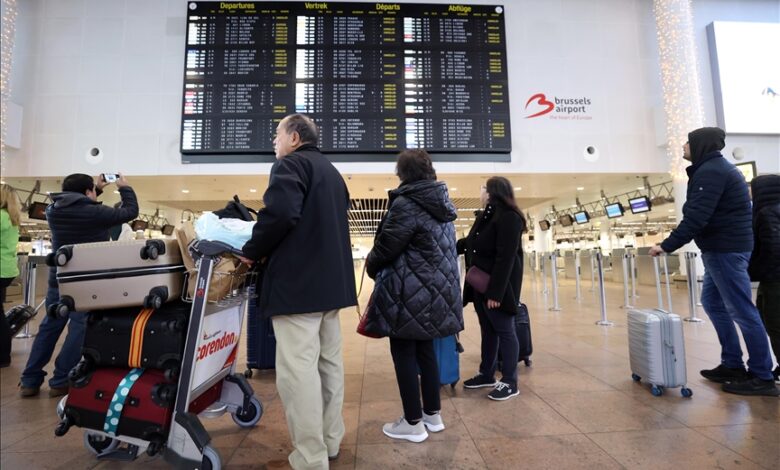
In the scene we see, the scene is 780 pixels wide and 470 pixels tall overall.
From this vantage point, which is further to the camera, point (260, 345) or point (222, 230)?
point (260, 345)

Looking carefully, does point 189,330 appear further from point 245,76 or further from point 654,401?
point 245,76

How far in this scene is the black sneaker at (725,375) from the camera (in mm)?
2510

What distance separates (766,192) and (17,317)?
14.9 feet

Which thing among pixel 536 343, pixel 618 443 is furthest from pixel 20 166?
pixel 618 443

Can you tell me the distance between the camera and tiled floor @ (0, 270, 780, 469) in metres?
1.60

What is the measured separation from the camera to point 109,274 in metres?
1.38

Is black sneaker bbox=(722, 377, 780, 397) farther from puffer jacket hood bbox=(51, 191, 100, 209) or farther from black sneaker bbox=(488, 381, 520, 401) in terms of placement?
puffer jacket hood bbox=(51, 191, 100, 209)

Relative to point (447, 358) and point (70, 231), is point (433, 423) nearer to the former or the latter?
point (447, 358)

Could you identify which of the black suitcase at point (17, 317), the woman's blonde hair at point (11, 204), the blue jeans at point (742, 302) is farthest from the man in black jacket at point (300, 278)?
the blue jeans at point (742, 302)

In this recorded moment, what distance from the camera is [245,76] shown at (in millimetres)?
6422

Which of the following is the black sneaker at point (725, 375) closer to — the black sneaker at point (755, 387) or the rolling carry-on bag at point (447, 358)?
the black sneaker at point (755, 387)

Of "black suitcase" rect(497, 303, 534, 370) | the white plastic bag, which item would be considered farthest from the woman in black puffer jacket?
the white plastic bag

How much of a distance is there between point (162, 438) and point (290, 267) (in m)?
0.78

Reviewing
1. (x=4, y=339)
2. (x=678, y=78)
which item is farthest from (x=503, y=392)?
(x=678, y=78)
